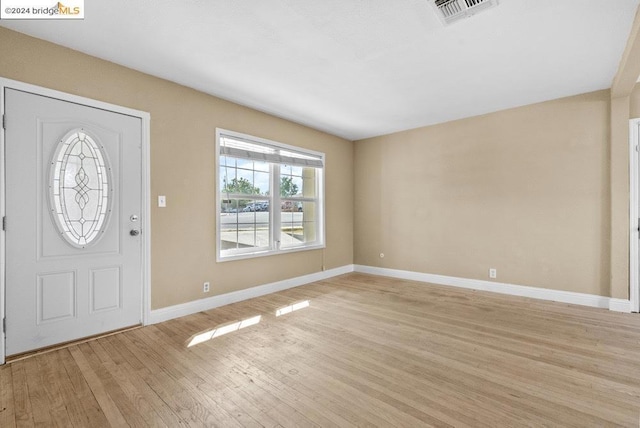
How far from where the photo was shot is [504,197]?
431cm

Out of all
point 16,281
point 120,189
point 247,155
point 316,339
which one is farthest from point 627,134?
point 16,281

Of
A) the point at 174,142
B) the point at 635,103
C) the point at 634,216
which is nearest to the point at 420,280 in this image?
the point at 634,216

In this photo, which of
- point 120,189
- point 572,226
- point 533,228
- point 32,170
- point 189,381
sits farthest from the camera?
point 533,228

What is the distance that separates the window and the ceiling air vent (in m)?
2.75

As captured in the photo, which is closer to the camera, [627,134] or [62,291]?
[62,291]

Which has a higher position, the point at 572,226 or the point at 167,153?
the point at 167,153

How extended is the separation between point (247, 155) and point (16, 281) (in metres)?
2.60

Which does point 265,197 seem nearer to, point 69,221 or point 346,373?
point 69,221

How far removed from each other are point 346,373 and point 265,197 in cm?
287

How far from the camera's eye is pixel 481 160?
4512 millimetres

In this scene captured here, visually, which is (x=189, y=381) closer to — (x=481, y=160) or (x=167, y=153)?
(x=167, y=153)

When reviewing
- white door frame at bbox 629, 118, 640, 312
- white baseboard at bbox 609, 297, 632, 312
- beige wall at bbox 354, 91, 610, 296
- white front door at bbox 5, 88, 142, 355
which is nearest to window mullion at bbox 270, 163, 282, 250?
white front door at bbox 5, 88, 142, 355

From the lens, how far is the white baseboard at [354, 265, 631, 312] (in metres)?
3.54

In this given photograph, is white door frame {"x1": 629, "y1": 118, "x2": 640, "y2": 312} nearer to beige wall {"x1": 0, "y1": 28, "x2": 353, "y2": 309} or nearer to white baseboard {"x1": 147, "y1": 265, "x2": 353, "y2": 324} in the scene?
white baseboard {"x1": 147, "y1": 265, "x2": 353, "y2": 324}
